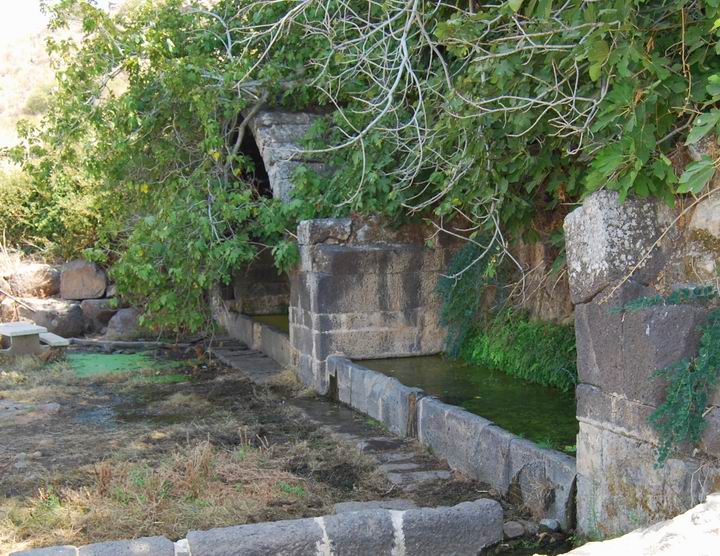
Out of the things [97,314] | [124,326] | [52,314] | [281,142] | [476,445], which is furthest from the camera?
[97,314]

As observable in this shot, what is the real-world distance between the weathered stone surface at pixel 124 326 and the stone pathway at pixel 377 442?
428cm

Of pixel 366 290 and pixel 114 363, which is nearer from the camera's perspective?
pixel 366 290

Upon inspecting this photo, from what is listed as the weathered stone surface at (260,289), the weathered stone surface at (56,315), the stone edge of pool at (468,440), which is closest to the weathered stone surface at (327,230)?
the stone edge of pool at (468,440)

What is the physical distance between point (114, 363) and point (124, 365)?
266mm

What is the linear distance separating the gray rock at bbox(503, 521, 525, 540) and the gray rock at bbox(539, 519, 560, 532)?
4.6 inches

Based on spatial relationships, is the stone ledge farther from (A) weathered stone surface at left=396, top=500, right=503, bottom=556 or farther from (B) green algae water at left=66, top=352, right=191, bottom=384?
(B) green algae water at left=66, top=352, right=191, bottom=384

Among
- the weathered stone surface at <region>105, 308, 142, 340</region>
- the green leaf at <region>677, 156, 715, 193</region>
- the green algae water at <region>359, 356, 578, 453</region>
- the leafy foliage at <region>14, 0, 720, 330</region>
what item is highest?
the leafy foliage at <region>14, 0, 720, 330</region>

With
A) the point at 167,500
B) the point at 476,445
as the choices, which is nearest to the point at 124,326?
the point at 167,500

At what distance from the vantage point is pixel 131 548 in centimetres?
354

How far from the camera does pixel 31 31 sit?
44.1m

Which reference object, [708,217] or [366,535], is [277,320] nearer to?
[366,535]

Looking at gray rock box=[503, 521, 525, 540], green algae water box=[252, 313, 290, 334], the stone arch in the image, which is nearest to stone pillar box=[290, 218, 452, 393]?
the stone arch

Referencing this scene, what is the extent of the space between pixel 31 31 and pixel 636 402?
46.7 meters

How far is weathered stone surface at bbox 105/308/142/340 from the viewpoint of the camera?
1302cm
